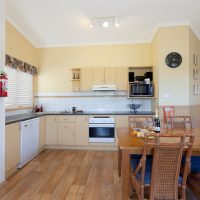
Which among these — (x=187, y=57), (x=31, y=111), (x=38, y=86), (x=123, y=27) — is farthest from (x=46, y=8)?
(x=187, y=57)

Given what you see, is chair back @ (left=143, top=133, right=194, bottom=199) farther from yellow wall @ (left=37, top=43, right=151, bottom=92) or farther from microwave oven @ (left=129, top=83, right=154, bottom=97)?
yellow wall @ (left=37, top=43, right=151, bottom=92)

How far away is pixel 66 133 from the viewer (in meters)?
4.16

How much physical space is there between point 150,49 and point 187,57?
1.09m

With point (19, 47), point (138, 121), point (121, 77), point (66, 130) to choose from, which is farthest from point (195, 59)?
point (19, 47)

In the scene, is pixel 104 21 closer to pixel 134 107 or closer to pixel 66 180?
pixel 134 107

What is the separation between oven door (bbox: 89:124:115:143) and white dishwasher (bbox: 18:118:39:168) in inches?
47.0

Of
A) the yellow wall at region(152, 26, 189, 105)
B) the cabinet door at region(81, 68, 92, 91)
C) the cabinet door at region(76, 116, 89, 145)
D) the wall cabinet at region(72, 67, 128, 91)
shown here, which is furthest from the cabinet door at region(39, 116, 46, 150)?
the yellow wall at region(152, 26, 189, 105)

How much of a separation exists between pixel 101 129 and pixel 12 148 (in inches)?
75.9

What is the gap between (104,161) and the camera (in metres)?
3.41

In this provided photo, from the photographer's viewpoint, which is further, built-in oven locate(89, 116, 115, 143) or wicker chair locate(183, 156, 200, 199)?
built-in oven locate(89, 116, 115, 143)

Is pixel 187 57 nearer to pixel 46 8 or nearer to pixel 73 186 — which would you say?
pixel 46 8

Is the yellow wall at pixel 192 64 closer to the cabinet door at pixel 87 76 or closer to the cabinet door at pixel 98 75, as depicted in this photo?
the cabinet door at pixel 98 75

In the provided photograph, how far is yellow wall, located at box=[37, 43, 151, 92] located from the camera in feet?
15.0

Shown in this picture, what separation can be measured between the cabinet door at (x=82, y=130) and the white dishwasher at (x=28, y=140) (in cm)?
90
